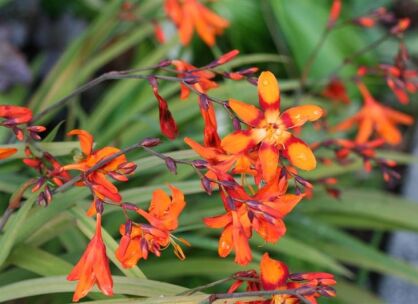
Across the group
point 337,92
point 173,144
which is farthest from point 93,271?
point 337,92

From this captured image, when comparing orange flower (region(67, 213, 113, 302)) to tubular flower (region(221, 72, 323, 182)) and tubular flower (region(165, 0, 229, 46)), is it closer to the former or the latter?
tubular flower (region(221, 72, 323, 182))

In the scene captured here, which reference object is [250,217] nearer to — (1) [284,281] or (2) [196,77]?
(1) [284,281]

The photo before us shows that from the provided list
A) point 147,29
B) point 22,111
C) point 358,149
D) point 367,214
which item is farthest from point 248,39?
point 22,111

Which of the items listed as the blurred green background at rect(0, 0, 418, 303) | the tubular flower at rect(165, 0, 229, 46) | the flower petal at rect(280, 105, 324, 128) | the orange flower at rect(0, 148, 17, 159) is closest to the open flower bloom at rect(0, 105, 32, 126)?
the orange flower at rect(0, 148, 17, 159)

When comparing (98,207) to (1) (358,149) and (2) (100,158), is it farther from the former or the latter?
(1) (358,149)

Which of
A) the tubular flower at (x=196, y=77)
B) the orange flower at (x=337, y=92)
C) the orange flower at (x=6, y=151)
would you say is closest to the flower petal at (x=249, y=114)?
the tubular flower at (x=196, y=77)

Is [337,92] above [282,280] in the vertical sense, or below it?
below
